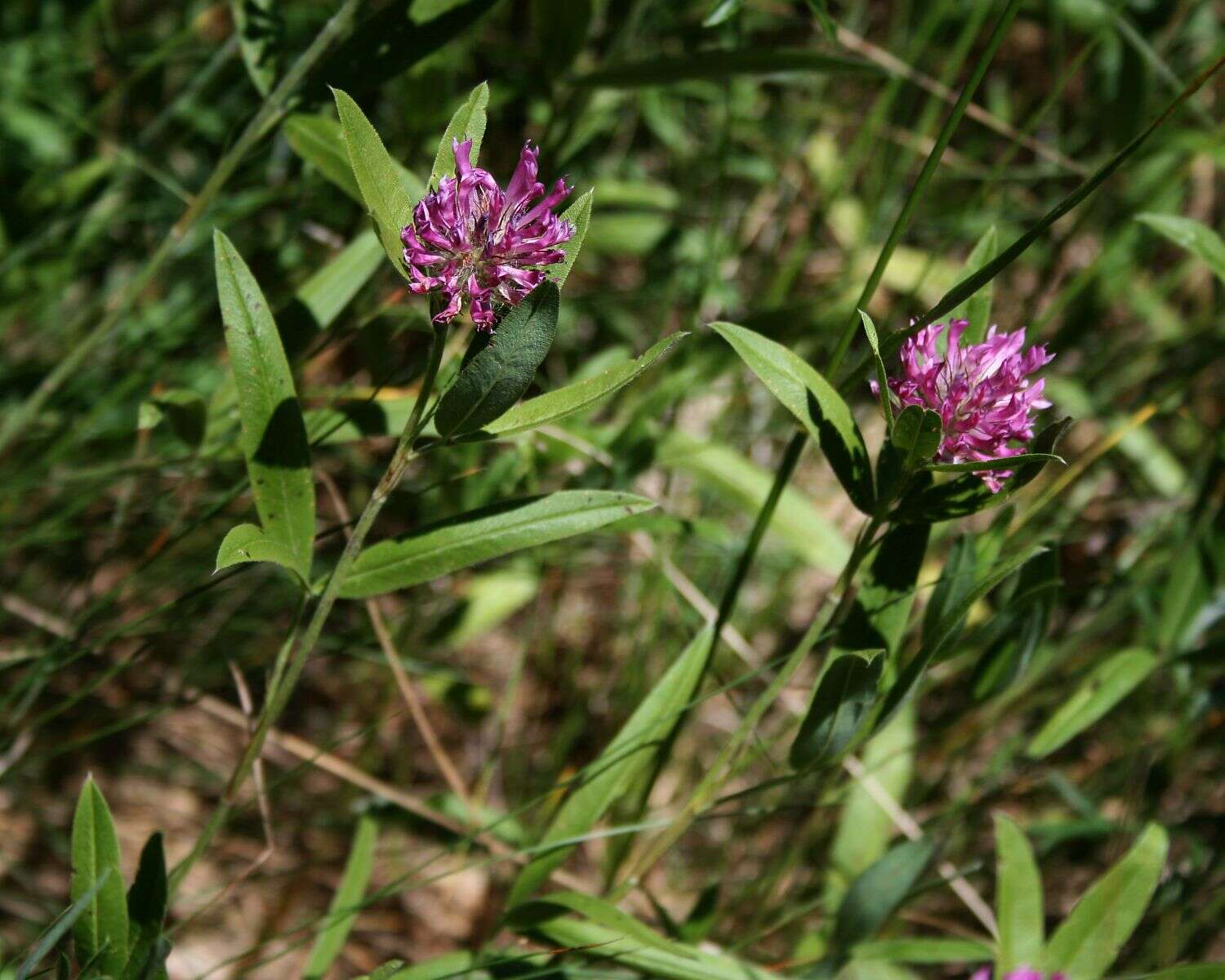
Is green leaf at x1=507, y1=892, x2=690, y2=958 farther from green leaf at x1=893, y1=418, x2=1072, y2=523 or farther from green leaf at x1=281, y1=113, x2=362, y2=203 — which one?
green leaf at x1=281, y1=113, x2=362, y2=203

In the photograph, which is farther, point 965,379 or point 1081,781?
point 1081,781

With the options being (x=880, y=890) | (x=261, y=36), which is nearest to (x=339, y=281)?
(x=261, y=36)

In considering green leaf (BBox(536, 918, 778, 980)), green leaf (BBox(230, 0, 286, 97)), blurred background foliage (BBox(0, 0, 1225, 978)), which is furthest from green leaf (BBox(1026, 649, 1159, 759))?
green leaf (BBox(230, 0, 286, 97))

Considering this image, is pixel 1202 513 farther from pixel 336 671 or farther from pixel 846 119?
pixel 336 671

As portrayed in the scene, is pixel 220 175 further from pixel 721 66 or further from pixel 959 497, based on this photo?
pixel 959 497

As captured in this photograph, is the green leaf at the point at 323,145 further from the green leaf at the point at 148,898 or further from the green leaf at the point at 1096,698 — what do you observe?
the green leaf at the point at 1096,698

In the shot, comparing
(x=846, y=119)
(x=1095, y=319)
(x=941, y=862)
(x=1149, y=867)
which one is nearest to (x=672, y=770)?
(x=941, y=862)
